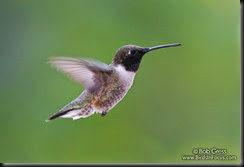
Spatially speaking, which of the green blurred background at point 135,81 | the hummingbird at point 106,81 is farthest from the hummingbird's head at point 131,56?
the green blurred background at point 135,81

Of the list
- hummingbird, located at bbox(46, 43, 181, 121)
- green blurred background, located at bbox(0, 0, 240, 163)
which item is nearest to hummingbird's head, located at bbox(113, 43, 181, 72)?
hummingbird, located at bbox(46, 43, 181, 121)

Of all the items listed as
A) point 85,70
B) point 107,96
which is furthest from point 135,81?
point 85,70

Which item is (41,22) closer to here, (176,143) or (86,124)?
(86,124)

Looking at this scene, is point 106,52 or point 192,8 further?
point 192,8

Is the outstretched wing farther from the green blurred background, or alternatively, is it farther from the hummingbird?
the green blurred background

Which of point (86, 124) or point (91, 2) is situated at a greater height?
point (91, 2)

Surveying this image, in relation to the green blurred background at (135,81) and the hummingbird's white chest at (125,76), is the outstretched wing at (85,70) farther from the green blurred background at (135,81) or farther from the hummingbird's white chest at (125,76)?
the green blurred background at (135,81)

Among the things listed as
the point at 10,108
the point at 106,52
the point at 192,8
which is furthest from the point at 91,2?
the point at 10,108
